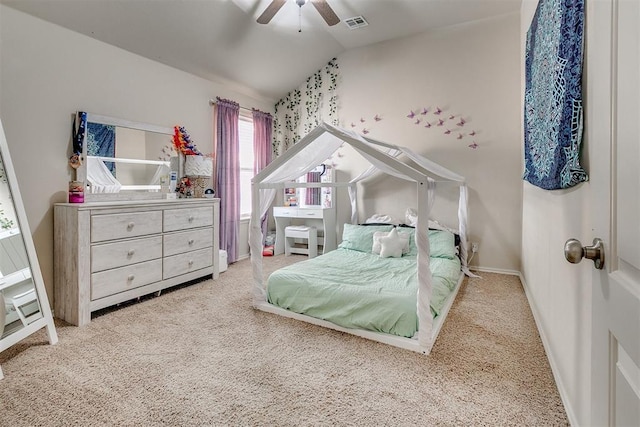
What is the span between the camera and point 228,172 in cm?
446

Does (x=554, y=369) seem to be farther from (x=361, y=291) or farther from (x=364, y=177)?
(x=364, y=177)

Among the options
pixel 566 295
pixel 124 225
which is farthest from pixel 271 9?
pixel 566 295

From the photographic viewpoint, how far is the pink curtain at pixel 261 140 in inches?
196

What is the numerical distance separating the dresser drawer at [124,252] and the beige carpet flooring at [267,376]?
1.44ft

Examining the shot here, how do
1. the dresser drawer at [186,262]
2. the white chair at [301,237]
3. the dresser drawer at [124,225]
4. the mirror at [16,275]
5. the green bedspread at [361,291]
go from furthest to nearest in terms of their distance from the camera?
the white chair at [301,237] < the dresser drawer at [186,262] < the dresser drawer at [124,225] < the green bedspread at [361,291] < the mirror at [16,275]

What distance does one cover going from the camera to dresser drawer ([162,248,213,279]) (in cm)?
327

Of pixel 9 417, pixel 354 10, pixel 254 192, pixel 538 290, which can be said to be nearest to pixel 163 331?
pixel 9 417

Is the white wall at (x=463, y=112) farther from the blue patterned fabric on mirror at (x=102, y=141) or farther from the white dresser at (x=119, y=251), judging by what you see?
the blue patterned fabric on mirror at (x=102, y=141)

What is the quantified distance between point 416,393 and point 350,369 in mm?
397

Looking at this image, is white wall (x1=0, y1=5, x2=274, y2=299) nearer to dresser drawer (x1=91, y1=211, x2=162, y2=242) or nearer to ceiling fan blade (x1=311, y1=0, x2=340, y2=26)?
dresser drawer (x1=91, y1=211, x2=162, y2=242)

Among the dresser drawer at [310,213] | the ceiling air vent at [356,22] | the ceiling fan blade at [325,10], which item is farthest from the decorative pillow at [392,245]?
the ceiling air vent at [356,22]

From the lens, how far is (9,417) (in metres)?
1.55

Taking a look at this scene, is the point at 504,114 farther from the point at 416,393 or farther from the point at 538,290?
the point at 416,393

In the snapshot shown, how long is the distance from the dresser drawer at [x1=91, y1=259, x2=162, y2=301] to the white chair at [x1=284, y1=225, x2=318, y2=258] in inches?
84.4
